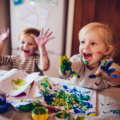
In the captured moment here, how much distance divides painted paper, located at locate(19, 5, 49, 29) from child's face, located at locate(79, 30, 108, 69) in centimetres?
108

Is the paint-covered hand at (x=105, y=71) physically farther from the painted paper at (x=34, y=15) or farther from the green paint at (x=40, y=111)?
the painted paper at (x=34, y=15)

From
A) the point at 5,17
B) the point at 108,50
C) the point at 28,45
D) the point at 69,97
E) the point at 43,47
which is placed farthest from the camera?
the point at 5,17

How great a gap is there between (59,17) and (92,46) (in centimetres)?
104

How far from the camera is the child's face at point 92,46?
73 cm

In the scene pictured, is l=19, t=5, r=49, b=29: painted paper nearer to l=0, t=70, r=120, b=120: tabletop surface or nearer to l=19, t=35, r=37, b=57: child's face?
l=19, t=35, r=37, b=57: child's face

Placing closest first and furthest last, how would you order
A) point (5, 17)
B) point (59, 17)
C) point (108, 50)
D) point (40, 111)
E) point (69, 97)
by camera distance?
point (40, 111), point (69, 97), point (108, 50), point (59, 17), point (5, 17)

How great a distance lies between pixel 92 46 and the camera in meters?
0.74

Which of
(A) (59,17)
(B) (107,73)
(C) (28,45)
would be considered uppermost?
(A) (59,17)

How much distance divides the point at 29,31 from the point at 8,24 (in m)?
1.03

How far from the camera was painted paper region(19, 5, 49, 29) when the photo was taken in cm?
169

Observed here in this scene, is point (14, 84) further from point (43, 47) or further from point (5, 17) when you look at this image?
point (5, 17)

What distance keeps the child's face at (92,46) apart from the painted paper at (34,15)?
1.08 m

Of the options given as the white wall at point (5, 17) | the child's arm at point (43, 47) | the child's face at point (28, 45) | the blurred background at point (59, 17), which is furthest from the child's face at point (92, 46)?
the white wall at point (5, 17)

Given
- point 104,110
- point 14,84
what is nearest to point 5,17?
point 14,84
